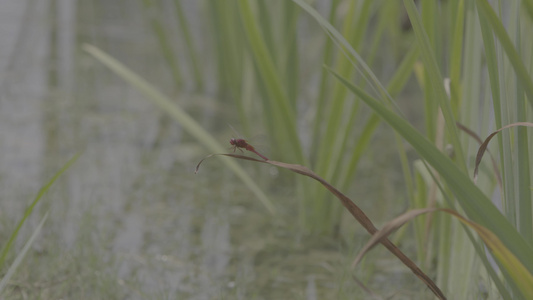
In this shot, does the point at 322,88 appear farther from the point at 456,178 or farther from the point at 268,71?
the point at 456,178

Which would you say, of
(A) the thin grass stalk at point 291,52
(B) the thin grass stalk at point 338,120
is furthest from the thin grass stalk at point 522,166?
(A) the thin grass stalk at point 291,52

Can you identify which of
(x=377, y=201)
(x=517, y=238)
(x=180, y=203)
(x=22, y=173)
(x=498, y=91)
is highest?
(x=498, y=91)

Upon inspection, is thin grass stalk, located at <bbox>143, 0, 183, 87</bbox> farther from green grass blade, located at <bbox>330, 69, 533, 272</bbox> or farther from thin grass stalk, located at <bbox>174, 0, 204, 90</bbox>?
green grass blade, located at <bbox>330, 69, 533, 272</bbox>

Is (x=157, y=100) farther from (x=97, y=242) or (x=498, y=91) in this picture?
(x=498, y=91)

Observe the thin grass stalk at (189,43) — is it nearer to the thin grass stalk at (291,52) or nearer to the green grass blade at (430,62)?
the thin grass stalk at (291,52)

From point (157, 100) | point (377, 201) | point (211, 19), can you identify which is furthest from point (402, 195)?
point (211, 19)

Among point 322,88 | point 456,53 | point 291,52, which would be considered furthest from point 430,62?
point 291,52

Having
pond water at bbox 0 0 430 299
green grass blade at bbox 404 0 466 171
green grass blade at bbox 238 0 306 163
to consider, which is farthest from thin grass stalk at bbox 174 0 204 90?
green grass blade at bbox 404 0 466 171

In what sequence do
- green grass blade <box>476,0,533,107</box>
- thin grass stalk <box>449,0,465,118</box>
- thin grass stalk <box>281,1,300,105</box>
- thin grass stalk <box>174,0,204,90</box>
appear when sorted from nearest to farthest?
green grass blade <box>476,0,533,107</box>, thin grass stalk <box>449,0,465,118</box>, thin grass stalk <box>281,1,300,105</box>, thin grass stalk <box>174,0,204,90</box>
